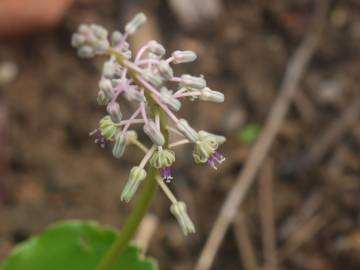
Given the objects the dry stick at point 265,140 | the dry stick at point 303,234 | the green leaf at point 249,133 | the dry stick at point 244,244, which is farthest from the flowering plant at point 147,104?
the green leaf at point 249,133

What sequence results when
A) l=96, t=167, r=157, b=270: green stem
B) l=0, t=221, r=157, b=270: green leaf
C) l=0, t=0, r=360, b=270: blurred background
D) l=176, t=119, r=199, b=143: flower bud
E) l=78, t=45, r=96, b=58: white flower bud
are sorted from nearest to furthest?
l=78, t=45, r=96, b=58: white flower bud → l=176, t=119, r=199, b=143: flower bud → l=96, t=167, r=157, b=270: green stem → l=0, t=221, r=157, b=270: green leaf → l=0, t=0, r=360, b=270: blurred background

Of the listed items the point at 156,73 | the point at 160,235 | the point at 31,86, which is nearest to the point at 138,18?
the point at 156,73

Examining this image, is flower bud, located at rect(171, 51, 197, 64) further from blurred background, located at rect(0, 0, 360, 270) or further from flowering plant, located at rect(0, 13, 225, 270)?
blurred background, located at rect(0, 0, 360, 270)

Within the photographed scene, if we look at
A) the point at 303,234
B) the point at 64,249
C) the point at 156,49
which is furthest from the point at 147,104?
the point at 303,234

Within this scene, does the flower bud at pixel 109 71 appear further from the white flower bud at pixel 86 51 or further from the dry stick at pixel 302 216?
the dry stick at pixel 302 216

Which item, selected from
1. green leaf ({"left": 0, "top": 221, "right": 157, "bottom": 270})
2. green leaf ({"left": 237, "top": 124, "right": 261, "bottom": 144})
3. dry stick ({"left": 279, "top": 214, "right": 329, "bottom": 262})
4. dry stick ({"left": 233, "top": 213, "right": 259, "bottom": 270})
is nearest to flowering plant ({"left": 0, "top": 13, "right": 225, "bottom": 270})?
green leaf ({"left": 0, "top": 221, "right": 157, "bottom": 270})

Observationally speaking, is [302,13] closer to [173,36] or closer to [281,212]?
[173,36]
